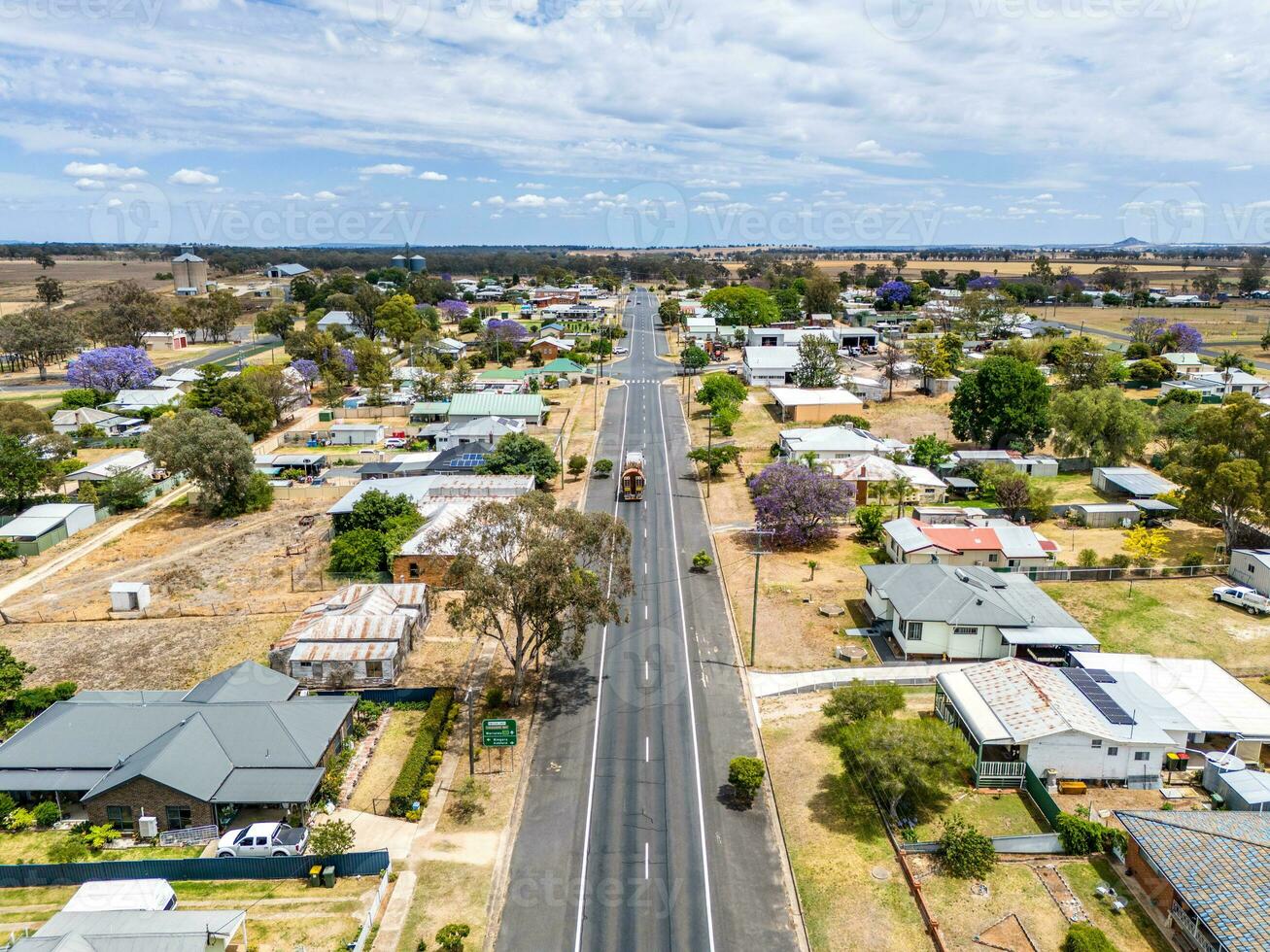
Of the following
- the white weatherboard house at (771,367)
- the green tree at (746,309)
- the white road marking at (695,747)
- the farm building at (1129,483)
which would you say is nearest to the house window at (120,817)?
the white road marking at (695,747)

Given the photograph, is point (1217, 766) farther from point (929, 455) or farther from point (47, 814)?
point (47, 814)

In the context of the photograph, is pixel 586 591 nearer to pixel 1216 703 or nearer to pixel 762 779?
pixel 762 779

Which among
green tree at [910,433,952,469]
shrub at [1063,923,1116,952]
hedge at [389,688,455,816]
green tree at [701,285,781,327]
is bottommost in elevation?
hedge at [389,688,455,816]

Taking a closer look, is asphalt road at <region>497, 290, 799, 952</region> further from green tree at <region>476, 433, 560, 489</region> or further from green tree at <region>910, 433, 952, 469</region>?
green tree at <region>910, 433, 952, 469</region>

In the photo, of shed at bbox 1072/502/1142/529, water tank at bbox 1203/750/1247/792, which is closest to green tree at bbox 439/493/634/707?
water tank at bbox 1203/750/1247/792

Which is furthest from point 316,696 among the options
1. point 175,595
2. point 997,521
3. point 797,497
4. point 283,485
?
point 997,521

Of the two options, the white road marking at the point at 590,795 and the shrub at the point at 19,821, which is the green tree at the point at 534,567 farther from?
the shrub at the point at 19,821

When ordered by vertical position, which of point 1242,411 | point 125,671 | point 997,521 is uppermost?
point 1242,411
